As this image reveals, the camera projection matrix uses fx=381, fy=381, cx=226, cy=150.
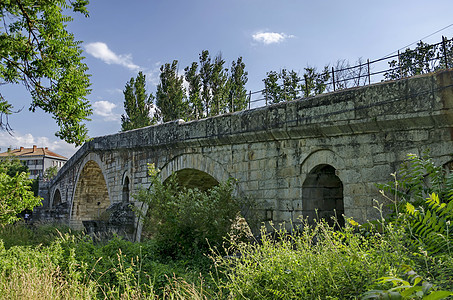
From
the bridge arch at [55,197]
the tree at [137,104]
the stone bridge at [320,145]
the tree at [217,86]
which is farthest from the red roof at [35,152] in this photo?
the stone bridge at [320,145]

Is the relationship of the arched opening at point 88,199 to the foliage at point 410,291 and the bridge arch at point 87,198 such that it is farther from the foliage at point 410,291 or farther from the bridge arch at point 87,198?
the foliage at point 410,291

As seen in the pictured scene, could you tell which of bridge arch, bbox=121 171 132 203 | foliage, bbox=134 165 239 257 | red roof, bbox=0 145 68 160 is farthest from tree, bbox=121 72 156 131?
red roof, bbox=0 145 68 160

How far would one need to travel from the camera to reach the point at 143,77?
2834 cm

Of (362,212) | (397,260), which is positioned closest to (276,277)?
(397,260)

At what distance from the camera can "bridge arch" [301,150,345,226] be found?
21.7 feet

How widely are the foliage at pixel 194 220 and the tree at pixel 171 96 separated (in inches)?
696

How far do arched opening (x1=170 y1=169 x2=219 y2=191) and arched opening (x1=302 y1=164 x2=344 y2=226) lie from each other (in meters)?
3.70

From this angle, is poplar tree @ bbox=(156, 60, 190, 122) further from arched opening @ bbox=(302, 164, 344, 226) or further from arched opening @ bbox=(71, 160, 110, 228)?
arched opening @ bbox=(302, 164, 344, 226)

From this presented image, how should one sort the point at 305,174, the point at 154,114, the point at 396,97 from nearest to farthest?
1. the point at 396,97
2. the point at 305,174
3. the point at 154,114

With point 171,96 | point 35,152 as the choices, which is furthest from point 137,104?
point 35,152

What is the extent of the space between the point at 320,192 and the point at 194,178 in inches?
173

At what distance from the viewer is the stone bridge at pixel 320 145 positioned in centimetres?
523

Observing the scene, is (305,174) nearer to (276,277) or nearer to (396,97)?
(396,97)

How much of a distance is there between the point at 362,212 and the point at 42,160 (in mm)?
68944
